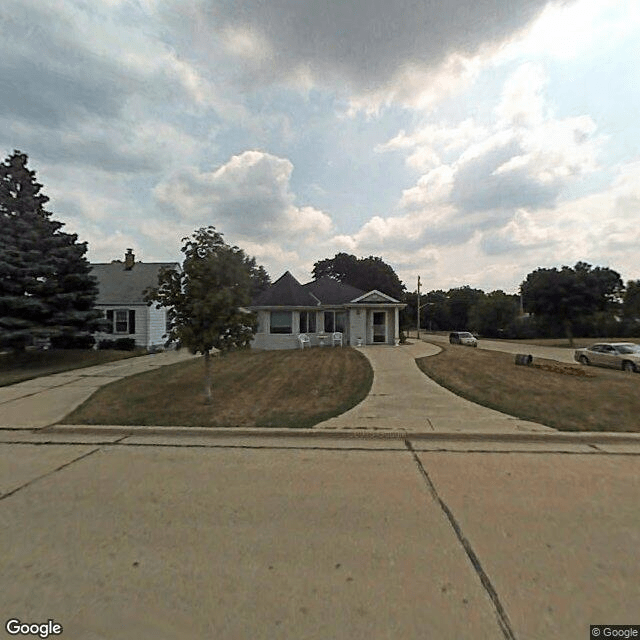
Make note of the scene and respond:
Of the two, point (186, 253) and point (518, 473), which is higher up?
point (186, 253)

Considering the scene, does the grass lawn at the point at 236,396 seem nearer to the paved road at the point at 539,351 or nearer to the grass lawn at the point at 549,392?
the grass lawn at the point at 549,392

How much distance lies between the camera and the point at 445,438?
19.9ft

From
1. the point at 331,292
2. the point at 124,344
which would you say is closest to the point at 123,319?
the point at 124,344

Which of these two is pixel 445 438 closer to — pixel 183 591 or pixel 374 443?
pixel 374 443

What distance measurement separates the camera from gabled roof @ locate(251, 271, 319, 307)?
21.4m

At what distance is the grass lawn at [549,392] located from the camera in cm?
695

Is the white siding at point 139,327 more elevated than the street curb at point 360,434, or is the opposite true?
the white siding at point 139,327

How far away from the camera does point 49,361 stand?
1711cm

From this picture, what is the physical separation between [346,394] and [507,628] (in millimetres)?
6907

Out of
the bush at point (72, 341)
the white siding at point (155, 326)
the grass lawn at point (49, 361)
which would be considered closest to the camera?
the grass lawn at point (49, 361)

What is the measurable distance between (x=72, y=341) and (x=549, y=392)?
19867mm

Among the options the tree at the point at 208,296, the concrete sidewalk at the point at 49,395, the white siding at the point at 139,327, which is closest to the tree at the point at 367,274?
the white siding at the point at 139,327

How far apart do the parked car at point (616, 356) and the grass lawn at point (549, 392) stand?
7.11 meters

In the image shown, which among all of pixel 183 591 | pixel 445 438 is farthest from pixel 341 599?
pixel 445 438
